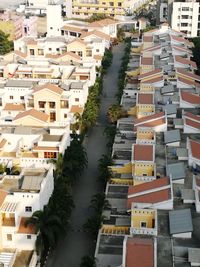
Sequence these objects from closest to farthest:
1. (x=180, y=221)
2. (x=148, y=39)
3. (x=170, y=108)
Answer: (x=180, y=221) → (x=170, y=108) → (x=148, y=39)

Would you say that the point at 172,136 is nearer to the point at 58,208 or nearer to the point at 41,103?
the point at 58,208

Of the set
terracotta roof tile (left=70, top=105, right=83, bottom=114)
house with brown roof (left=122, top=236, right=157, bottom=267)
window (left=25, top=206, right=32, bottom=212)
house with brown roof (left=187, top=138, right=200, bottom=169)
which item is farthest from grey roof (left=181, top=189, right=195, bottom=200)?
terracotta roof tile (left=70, top=105, right=83, bottom=114)

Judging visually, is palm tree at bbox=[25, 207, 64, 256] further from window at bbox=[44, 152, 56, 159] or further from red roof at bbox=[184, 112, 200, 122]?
red roof at bbox=[184, 112, 200, 122]

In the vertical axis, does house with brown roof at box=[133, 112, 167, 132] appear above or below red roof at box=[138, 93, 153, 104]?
below

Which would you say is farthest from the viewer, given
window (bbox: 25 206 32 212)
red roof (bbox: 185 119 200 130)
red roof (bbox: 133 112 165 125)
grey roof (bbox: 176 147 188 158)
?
red roof (bbox: 133 112 165 125)

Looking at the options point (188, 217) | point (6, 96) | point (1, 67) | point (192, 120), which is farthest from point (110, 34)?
point (188, 217)

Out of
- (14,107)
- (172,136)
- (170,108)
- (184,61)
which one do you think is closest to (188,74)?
(184,61)
